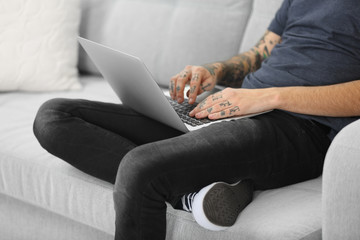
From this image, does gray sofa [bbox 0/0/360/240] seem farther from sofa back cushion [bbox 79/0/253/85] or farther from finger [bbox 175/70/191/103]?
finger [bbox 175/70/191/103]

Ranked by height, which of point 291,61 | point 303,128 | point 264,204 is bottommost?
point 264,204

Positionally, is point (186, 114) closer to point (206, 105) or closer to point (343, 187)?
point (206, 105)

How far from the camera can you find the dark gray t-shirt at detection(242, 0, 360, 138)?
137 cm

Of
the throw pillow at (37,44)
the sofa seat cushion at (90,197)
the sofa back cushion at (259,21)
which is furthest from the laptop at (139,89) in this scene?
the throw pillow at (37,44)

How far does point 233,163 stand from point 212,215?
0.12 m

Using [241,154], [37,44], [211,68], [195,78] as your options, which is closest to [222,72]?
[211,68]

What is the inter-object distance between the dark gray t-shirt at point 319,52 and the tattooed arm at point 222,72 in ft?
0.41

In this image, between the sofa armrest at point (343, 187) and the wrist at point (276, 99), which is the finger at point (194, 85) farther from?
the sofa armrest at point (343, 187)

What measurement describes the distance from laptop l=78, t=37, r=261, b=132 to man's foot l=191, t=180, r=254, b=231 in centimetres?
20

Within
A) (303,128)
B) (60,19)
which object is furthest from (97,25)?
(303,128)

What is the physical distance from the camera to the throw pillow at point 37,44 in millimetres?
2061

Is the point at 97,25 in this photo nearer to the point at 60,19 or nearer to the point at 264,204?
the point at 60,19

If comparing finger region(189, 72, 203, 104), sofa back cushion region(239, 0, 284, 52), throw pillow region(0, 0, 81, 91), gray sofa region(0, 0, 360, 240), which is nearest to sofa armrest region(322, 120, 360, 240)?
gray sofa region(0, 0, 360, 240)

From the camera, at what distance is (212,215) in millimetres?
1134
